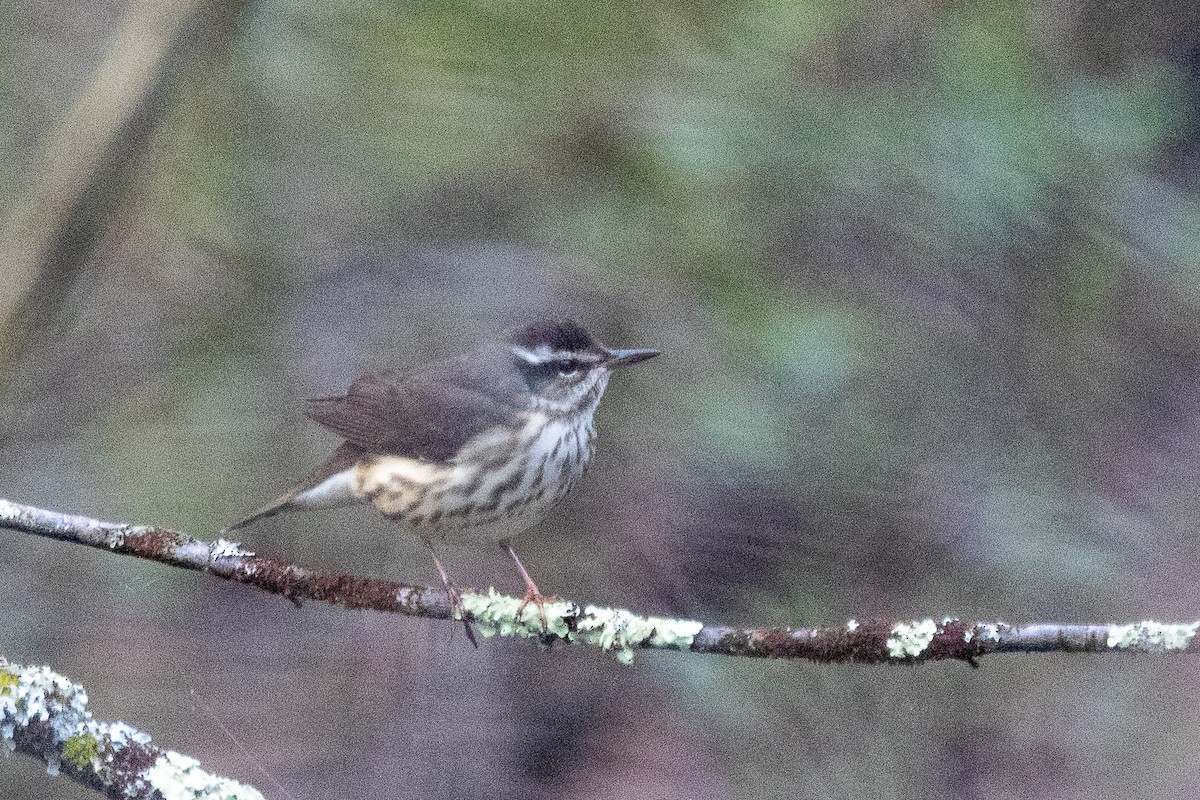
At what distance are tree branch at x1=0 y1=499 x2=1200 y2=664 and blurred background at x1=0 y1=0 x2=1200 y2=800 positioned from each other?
1.72 metres

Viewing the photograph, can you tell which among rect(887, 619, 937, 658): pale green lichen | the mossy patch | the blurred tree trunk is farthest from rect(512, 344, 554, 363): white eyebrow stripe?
the mossy patch

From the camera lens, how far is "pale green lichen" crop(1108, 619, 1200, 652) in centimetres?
196

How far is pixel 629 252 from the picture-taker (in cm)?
445

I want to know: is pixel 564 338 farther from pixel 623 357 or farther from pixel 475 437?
pixel 475 437

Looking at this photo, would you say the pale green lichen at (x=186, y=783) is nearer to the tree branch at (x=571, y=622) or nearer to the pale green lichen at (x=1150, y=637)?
the tree branch at (x=571, y=622)

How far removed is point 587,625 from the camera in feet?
8.48

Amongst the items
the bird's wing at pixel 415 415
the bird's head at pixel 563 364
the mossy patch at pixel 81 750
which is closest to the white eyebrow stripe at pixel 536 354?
the bird's head at pixel 563 364

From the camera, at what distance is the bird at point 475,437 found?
3.17m

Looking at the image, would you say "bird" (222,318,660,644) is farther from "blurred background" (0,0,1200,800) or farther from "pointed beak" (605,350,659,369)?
"blurred background" (0,0,1200,800)

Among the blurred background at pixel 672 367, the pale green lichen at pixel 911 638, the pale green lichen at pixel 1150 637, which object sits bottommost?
the blurred background at pixel 672 367

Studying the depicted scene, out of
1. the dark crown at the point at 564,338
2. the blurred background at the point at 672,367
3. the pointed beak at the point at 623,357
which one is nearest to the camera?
the pointed beak at the point at 623,357

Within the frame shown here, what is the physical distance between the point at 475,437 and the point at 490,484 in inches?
6.3

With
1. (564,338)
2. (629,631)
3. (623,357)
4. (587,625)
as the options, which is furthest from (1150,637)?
(564,338)

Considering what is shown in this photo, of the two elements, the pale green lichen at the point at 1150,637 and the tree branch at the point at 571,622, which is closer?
the pale green lichen at the point at 1150,637
